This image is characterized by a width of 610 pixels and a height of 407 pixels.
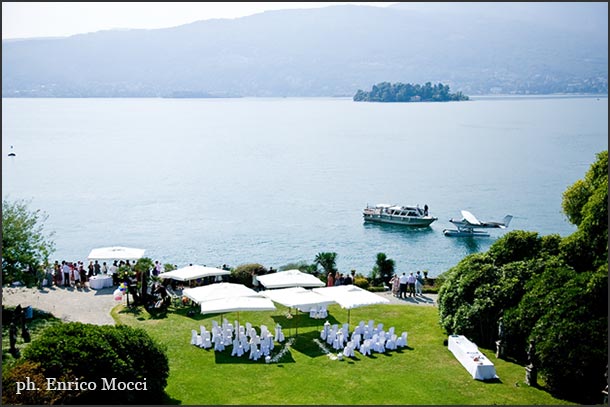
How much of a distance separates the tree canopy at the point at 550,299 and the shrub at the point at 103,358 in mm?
11966

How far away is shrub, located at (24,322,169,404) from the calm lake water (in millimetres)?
32105

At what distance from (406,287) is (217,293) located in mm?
11179

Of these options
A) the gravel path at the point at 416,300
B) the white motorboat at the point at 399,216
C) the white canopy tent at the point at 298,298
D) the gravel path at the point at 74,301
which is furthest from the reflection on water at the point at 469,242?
the white canopy tent at the point at 298,298

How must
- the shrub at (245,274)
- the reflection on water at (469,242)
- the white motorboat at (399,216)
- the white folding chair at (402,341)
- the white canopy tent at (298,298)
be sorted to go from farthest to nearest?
the white motorboat at (399,216), the reflection on water at (469,242), the shrub at (245,274), the white canopy tent at (298,298), the white folding chair at (402,341)

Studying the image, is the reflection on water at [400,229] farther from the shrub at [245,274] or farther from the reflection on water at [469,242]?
the shrub at [245,274]

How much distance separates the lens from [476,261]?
25297 millimetres

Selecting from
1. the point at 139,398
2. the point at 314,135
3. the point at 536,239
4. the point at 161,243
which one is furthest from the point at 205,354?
the point at 314,135

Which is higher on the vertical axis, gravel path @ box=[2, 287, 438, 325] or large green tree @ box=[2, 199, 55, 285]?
large green tree @ box=[2, 199, 55, 285]

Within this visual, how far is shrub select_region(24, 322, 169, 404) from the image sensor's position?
51.6 ft

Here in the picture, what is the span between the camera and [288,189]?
295 feet

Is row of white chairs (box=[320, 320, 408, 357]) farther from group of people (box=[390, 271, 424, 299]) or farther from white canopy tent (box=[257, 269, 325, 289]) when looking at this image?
group of people (box=[390, 271, 424, 299])

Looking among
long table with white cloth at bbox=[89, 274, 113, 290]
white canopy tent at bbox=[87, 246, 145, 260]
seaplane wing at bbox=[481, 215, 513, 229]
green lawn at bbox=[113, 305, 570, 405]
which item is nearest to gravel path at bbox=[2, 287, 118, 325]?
long table with white cloth at bbox=[89, 274, 113, 290]

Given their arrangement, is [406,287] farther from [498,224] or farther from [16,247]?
[498,224]

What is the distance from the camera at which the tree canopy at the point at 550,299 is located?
1928cm
